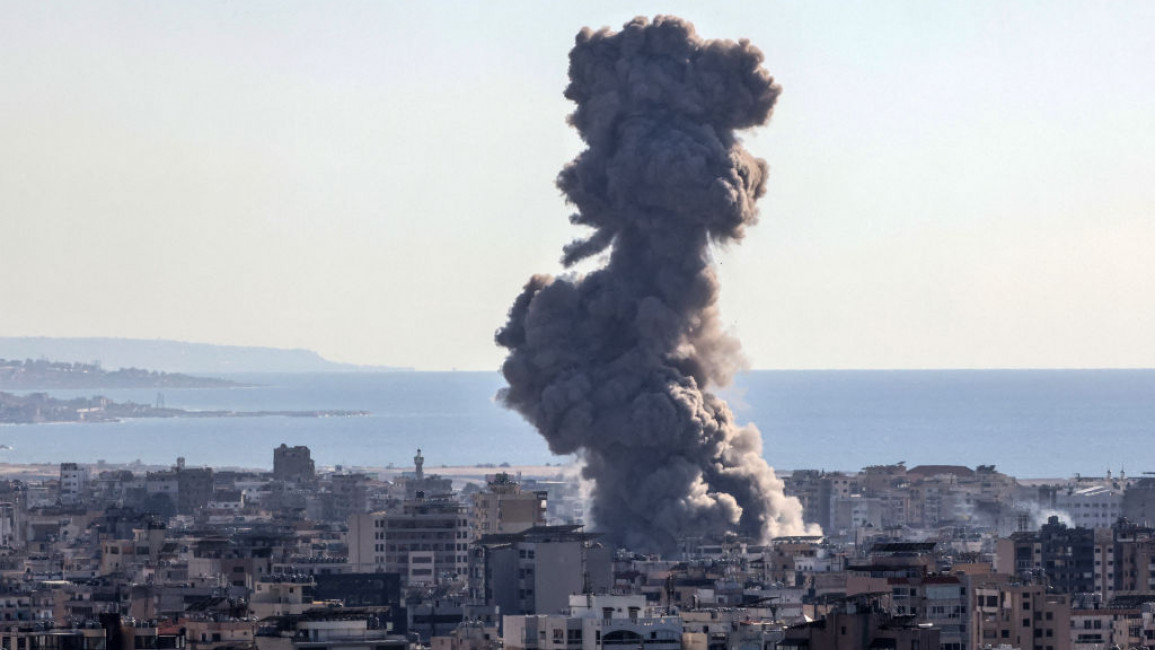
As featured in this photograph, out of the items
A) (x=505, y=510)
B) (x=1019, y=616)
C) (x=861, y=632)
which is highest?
(x=505, y=510)

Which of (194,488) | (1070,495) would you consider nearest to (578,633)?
(1070,495)

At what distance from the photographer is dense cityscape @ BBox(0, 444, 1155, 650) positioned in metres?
65.7

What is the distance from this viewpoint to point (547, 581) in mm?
93188

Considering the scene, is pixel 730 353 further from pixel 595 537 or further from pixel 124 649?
pixel 124 649

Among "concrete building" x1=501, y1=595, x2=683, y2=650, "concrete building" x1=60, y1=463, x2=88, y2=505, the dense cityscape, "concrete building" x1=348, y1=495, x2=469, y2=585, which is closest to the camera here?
"concrete building" x1=501, y1=595, x2=683, y2=650

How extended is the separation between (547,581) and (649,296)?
2545 centimetres

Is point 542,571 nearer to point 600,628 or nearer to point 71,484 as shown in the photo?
point 600,628

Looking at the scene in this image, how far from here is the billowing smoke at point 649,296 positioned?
373 ft

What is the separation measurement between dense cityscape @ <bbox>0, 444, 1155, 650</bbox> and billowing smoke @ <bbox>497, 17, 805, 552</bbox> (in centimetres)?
249

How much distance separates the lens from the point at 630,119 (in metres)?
117

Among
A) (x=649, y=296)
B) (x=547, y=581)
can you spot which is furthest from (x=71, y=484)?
(x=547, y=581)

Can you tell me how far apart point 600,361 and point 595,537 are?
9.28 m

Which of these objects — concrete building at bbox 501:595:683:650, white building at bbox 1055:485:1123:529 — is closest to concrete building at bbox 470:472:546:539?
white building at bbox 1055:485:1123:529

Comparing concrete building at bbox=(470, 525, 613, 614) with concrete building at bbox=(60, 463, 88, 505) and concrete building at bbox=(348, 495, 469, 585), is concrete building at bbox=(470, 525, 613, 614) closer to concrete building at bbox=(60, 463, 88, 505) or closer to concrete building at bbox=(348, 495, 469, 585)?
concrete building at bbox=(348, 495, 469, 585)
